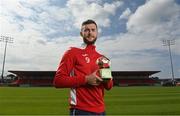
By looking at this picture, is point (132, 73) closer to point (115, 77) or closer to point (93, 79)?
point (115, 77)

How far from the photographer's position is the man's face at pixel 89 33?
3277 mm

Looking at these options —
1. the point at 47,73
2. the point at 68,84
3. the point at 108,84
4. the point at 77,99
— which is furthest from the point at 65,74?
the point at 47,73

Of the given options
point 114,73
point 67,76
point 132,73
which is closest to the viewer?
point 67,76

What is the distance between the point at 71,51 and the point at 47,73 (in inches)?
3335

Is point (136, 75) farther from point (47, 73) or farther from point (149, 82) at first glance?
point (47, 73)

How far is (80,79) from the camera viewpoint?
9.98ft

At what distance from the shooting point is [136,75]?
91.3 m

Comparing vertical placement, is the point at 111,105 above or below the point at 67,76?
below

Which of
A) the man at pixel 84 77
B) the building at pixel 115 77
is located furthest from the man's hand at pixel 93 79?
the building at pixel 115 77

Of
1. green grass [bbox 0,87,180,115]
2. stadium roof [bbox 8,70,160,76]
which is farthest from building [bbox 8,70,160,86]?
green grass [bbox 0,87,180,115]

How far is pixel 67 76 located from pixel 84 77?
208mm

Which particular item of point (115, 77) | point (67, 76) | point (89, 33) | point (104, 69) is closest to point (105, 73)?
point (104, 69)

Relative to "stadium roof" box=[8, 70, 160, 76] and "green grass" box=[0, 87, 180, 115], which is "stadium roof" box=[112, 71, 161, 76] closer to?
"stadium roof" box=[8, 70, 160, 76]

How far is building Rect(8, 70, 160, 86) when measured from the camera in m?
87.0
